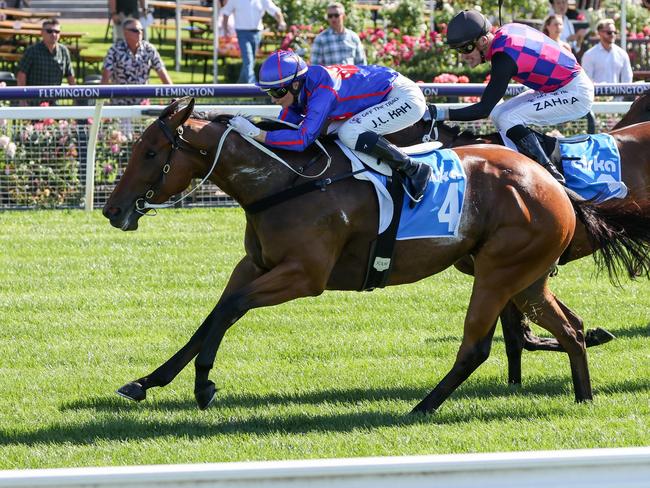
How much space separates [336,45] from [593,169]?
7185 mm

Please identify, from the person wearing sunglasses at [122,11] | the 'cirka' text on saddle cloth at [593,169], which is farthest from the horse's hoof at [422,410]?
the person wearing sunglasses at [122,11]

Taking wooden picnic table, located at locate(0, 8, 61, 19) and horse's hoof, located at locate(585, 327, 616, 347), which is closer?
horse's hoof, located at locate(585, 327, 616, 347)

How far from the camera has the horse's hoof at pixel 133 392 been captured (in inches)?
232

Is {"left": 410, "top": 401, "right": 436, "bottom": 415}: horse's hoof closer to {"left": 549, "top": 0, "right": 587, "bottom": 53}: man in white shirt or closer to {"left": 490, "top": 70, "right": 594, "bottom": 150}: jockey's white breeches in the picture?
{"left": 490, "top": 70, "right": 594, "bottom": 150}: jockey's white breeches

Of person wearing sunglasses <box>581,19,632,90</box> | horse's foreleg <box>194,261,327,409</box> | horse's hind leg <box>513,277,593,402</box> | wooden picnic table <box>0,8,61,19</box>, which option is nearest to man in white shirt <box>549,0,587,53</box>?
person wearing sunglasses <box>581,19,632,90</box>

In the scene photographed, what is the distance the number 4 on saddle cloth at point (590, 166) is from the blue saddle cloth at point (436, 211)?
1045 millimetres

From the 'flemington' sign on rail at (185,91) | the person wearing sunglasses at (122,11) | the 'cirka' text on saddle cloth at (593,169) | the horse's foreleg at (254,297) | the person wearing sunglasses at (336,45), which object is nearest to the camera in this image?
the horse's foreleg at (254,297)

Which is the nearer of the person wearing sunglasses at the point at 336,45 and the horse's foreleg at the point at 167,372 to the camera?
the horse's foreleg at the point at 167,372

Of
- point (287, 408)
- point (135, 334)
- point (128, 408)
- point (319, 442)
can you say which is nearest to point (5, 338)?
point (135, 334)

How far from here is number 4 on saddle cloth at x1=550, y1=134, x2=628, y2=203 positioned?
22.1ft

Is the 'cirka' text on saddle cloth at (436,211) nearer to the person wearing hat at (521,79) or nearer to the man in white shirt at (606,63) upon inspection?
the person wearing hat at (521,79)

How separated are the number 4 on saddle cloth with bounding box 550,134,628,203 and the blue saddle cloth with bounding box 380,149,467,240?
1045mm

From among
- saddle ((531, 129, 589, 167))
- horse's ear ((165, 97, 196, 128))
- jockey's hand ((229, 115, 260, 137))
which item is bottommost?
saddle ((531, 129, 589, 167))

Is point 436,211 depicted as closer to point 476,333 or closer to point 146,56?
point 476,333
